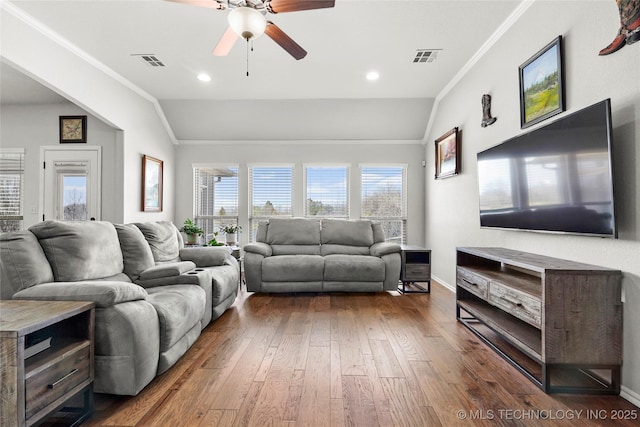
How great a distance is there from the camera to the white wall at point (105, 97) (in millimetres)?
2875

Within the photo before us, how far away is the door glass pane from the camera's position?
455cm

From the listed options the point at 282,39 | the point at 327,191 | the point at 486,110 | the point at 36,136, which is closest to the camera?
the point at 282,39

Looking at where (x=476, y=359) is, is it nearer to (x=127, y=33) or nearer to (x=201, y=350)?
(x=201, y=350)

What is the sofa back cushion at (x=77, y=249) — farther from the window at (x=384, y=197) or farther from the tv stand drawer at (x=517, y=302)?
the window at (x=384, y=197)

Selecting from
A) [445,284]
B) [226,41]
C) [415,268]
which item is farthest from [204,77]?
[445,284]

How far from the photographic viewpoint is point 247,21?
82.7 inches

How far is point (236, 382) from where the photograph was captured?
6.38 ft

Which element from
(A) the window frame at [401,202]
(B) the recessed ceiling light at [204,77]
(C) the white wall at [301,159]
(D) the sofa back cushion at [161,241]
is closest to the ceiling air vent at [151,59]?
(B) the recessed ceiling light at [204,77]

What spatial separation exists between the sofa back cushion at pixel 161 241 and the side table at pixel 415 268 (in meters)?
2.89

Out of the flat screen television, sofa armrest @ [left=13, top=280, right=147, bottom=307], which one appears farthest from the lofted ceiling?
sofa armrest @ [left=13, top=280, right=147, bottom=307]

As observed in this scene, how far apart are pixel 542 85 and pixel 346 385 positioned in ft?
8.93

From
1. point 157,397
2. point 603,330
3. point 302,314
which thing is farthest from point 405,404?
point 302,314

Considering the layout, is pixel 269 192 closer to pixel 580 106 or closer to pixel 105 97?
pixel 105 97

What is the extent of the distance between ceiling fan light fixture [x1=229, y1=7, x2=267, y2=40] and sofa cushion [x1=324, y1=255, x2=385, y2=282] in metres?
2.80
